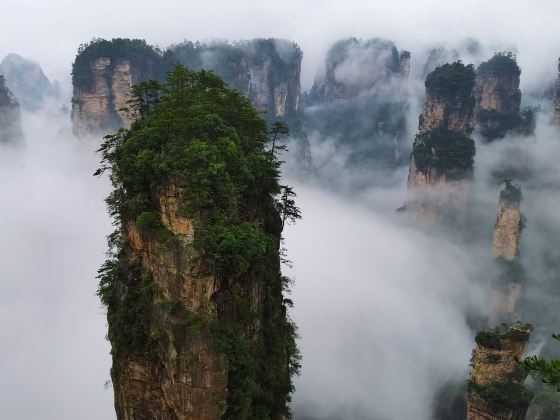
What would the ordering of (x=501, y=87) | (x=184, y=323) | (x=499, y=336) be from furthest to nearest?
(x=501, y=87)
(x=499, y=336)
(x=184, y=323)

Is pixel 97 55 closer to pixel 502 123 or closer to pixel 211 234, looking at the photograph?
pixel 502 123

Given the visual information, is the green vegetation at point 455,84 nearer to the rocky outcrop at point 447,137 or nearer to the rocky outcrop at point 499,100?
the rocky outcrop at point 447,137

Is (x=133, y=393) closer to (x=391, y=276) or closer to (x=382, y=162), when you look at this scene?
(x=391, y=276)

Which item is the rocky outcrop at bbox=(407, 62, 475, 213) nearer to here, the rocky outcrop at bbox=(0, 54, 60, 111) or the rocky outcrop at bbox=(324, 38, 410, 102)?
the rocky outcrop at bbox=(324, 38, 410, 102)

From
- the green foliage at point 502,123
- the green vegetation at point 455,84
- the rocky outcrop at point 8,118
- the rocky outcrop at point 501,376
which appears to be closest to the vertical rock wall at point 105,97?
the rocky outcrop at point 8,118

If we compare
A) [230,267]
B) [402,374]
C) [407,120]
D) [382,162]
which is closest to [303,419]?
[402,374]

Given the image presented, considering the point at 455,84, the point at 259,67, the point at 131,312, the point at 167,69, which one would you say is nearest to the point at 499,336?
the point at 131,312
